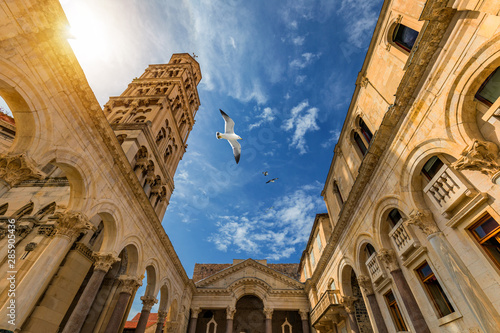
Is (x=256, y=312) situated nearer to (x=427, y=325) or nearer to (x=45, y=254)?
(x=427, y=325)

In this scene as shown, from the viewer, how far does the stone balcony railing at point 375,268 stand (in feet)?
36.7

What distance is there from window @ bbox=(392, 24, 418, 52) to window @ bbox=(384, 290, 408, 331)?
11499 millimetres

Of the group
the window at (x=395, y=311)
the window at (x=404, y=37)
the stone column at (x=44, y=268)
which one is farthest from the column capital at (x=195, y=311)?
the window at (x=404, y=37)

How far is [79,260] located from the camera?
1168 centimetres

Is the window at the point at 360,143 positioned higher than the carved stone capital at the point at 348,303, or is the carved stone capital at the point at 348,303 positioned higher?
the window at the point at 360,143

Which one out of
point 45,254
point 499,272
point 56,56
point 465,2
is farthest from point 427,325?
point 56,56

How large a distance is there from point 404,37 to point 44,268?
17.9 meters

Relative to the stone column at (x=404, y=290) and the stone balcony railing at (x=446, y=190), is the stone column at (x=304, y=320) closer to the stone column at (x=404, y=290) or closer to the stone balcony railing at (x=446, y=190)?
the stone column at (x=404, y=290)

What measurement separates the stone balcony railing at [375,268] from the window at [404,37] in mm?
9981

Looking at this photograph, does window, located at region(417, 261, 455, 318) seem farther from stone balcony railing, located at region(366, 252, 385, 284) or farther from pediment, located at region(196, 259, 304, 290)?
pediment, located at region(196, 259, 304, 290)

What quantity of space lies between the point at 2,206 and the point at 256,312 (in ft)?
79.0

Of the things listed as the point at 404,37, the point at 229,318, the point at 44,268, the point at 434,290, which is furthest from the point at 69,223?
the point at 229,318

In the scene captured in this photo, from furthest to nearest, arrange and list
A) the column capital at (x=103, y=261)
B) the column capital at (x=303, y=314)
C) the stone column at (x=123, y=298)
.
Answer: the column capital at (x=303, y=314)
the stone column at (x=123, y=298)
the column capital at (x=103, y=261)

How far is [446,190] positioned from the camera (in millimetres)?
7453
